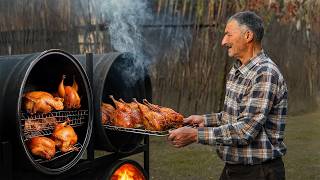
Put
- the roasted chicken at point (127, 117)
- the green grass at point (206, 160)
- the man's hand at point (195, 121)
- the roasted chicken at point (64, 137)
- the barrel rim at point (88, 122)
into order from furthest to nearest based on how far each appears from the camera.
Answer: the green grass at point (206, 160) < the man's hand at point (195, 121) < the roasted chicken at point (127, 117) < the roasted chicken at point (64, 137) < the barrel rim at point (88, 122)

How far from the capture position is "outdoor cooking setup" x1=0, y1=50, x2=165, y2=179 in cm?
290

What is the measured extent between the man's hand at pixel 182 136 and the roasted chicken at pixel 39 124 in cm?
85

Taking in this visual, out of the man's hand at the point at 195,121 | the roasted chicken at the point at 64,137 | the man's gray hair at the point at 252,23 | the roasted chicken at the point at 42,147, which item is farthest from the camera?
the man's hand at the point at 195,121

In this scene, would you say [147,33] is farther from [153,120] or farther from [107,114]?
[153,120]

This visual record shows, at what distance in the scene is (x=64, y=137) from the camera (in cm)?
329

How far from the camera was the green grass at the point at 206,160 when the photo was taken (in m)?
6.76

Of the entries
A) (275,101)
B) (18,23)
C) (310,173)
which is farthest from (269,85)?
(18,23)

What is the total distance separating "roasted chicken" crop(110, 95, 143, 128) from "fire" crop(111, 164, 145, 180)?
35cm

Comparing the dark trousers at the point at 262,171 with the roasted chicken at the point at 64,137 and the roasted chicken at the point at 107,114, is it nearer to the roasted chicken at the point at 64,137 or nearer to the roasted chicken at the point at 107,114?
the roasted chicken at the point at 107,114

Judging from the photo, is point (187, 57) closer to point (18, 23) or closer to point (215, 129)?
point (18, 23)

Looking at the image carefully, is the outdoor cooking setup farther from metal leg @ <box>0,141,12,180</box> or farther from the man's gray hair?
the man's gray hair

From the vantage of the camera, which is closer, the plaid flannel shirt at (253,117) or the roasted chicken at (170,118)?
the plaid flannel shirt at (253,117)

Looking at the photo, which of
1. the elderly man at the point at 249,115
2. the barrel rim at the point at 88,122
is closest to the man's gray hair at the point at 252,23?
the elderly man at the point at 249,115

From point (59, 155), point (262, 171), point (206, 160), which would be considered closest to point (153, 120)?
point (59, 155)
